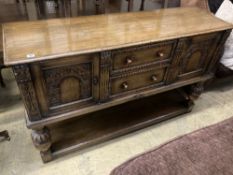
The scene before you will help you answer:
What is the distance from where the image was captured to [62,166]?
1.41 meters

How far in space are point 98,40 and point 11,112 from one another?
1.20m

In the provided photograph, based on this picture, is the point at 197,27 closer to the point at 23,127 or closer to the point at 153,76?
the point at 153,76

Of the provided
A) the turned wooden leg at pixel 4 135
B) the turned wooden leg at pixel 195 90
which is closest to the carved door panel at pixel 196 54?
the turned wooden leg at pixel 195 90

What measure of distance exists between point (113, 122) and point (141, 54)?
710 mm

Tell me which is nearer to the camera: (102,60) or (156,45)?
(102,60)

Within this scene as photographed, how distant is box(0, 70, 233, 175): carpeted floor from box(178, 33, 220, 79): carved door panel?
51cm

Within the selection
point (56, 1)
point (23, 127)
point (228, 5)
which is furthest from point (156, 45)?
point (23, 127)

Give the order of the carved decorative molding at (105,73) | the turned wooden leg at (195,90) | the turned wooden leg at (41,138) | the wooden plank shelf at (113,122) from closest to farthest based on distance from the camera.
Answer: the carved decorative molding at (105,73), the turned wooden leg at (41,138), the wooden plank shelf at (113,122), the turned wooden leg at (195,90)

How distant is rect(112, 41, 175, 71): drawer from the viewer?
3.70 feet

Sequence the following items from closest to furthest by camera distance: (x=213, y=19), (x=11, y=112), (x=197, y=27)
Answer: (x=197, y=27), (x=213, y=19), (x=11, y=112)

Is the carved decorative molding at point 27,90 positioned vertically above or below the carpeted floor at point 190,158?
above

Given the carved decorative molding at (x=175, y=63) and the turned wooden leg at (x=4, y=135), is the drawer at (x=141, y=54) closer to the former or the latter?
the carved decorative molding at (x=175, y=63)

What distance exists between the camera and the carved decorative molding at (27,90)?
35.5 inches

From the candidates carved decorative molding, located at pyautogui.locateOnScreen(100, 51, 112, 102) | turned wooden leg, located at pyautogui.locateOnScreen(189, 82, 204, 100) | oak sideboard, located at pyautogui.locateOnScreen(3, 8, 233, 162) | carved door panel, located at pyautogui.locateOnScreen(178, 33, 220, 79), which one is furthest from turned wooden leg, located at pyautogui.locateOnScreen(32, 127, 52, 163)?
turned wooden leg, located at pyautogui.locateOnScreen(189, 82, 204, 100)
